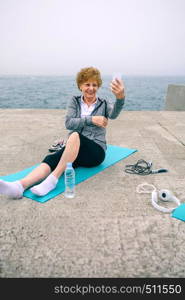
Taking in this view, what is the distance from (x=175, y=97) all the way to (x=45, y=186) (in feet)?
32.5

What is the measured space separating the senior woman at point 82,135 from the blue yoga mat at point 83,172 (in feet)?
0.22

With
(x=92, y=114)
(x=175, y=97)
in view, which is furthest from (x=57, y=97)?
(x=92, y=114)

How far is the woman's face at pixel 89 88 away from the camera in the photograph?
342 centimetres

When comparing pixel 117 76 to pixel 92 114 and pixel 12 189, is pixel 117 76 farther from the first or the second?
pixel 12 189

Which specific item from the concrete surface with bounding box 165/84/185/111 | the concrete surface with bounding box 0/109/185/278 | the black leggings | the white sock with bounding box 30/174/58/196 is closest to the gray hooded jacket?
the black leggings

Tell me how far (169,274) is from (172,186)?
1613 mm

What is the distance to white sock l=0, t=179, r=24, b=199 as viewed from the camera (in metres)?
2.76

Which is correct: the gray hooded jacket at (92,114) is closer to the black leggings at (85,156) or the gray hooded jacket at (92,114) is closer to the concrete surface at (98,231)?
the black leggings at (85,156)

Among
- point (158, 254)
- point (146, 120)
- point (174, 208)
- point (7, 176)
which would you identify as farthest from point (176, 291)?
point (146, 120)

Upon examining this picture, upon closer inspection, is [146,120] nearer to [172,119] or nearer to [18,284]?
[172,119]

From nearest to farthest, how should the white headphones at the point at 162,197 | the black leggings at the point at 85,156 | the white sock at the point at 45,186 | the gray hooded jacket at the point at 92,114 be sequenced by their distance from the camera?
the white headphones at the point at 162,197 < the white sock at the point at 45,186 < the black leggings at the point at 85,156 < the gray hooded jacket at the point at 92,114

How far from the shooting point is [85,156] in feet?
11.7

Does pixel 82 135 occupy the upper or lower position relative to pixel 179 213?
upper

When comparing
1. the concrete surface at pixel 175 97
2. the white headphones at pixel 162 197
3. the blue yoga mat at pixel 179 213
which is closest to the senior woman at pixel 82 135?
the white headphones at pixel 162 197
